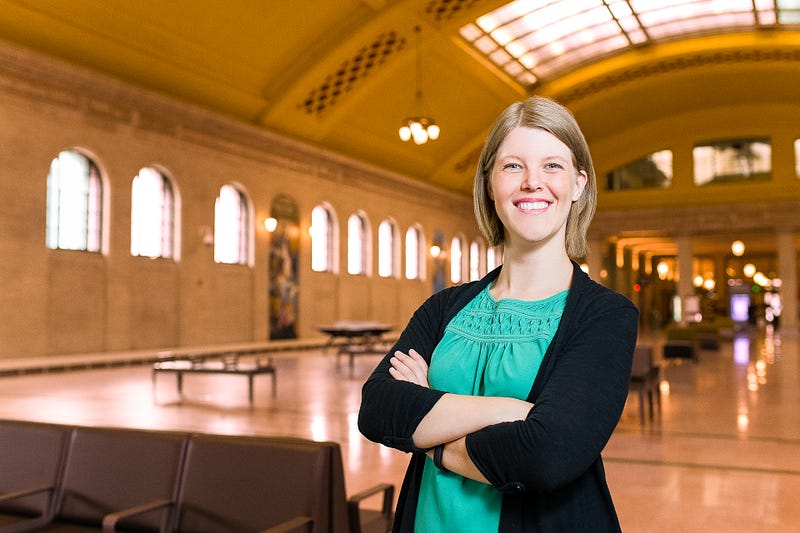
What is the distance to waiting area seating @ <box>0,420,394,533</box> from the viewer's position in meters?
2.94

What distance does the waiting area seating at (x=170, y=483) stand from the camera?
2.94 meters

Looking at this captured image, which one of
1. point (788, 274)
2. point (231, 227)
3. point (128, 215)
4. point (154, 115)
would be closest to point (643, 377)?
point (128, 215)

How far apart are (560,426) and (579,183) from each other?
1.82 feet

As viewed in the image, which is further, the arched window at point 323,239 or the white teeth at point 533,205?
the arched window at point 323,239

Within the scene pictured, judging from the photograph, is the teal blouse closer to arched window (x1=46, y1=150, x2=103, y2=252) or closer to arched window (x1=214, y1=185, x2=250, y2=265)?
arched window (x1=46, y1=150, x2=103, y2=252)

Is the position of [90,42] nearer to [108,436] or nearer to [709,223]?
[108,436]

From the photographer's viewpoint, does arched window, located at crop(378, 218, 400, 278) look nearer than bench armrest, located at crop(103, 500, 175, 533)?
No

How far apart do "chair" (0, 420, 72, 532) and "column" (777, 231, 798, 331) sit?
103ft

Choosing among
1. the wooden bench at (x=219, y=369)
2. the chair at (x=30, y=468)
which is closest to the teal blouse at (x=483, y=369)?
the chair at (x=30, y=468)

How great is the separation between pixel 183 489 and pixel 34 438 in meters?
0.96

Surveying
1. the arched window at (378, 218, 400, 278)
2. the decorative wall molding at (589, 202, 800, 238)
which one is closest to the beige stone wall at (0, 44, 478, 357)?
the arched window at (378, 218, 400, 278)

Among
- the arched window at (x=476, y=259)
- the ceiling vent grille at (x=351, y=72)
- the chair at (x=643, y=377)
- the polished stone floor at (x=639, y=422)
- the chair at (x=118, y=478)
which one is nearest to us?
the chair at (x=118, y=478)

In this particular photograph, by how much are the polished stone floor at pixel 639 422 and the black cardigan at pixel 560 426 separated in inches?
136

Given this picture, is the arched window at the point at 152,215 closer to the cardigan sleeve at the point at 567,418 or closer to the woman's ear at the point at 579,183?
the woman's ear at the point at 579,183
